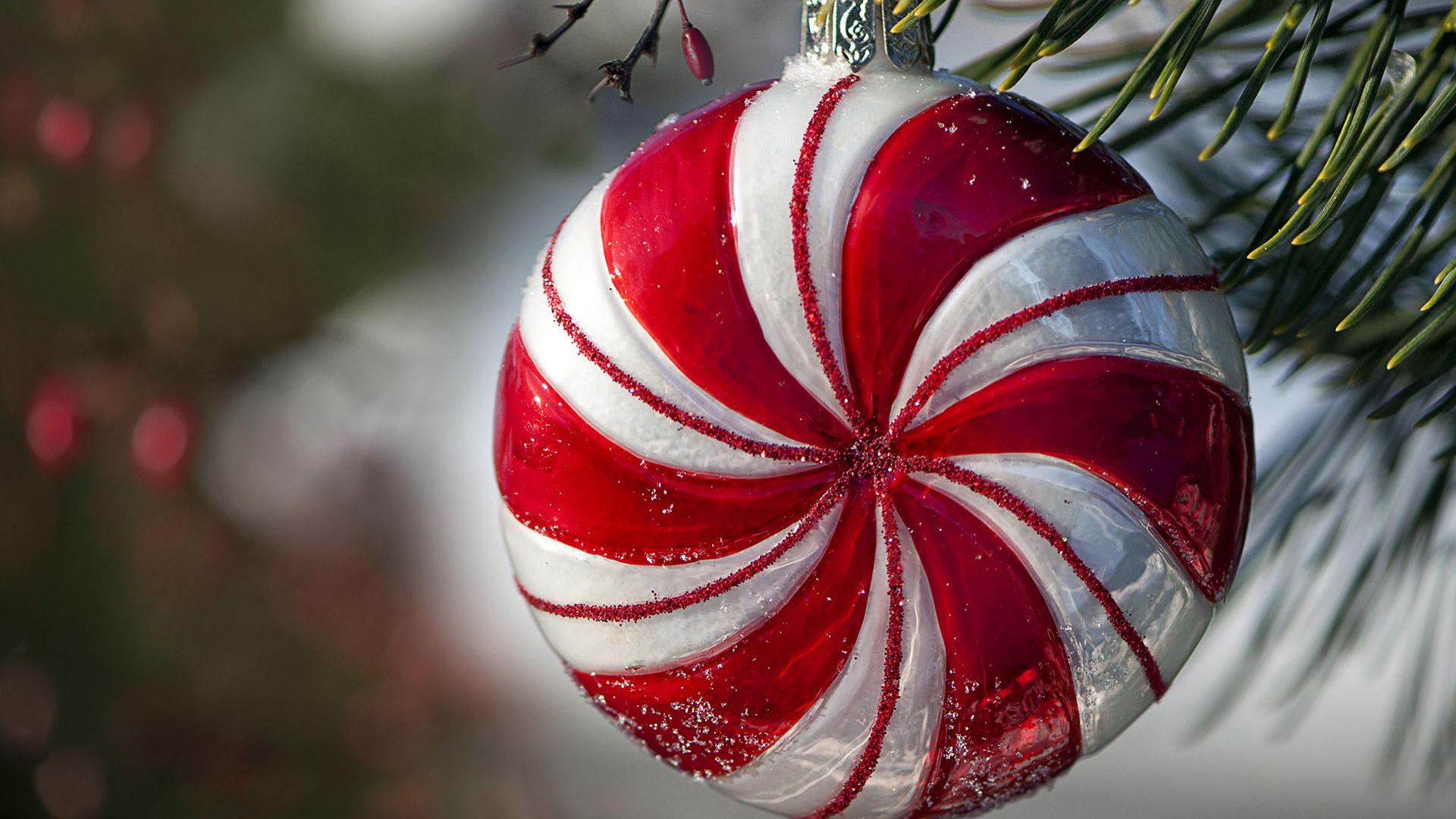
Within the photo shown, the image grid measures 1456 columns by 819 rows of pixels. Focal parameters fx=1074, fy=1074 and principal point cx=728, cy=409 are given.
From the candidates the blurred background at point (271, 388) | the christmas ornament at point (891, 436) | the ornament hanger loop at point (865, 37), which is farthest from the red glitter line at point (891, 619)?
the blurred background at point (271, 388)

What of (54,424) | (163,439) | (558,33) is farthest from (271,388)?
(558,33)

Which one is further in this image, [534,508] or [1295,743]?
[1295,743]

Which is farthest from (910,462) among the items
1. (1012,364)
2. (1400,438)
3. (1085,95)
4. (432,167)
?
(432,167)

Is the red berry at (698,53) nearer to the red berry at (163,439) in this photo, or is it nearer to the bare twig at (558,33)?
the bare twig at (558,33)

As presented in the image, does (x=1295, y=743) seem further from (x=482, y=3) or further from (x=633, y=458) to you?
(x=482, y=3)

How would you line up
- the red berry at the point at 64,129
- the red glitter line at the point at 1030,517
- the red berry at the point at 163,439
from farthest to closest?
the red berry at the point at 163,439 < the red berry at the point at 64,129 < the red glitter line at the point at 1030,517

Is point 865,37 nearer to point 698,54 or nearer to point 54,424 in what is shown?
point 698,54

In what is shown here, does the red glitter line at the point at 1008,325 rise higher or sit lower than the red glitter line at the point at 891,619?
higher
